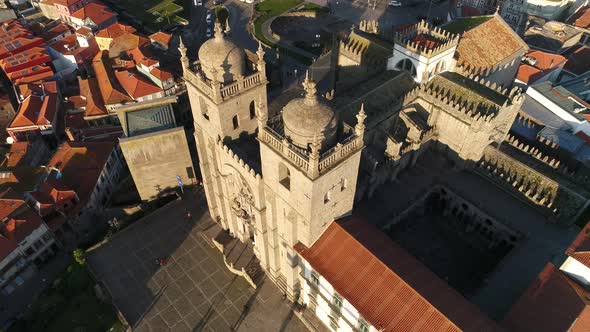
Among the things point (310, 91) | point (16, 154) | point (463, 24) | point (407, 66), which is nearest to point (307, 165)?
point (310, 91)

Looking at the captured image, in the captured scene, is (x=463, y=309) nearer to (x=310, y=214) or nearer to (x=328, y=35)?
(x=310, y=214)

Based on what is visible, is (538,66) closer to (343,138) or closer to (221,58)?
A: (343,138)

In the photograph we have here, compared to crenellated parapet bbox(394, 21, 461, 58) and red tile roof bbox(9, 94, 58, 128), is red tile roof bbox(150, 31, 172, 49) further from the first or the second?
crenellated parapet bbox(394, 21, 461, 58)

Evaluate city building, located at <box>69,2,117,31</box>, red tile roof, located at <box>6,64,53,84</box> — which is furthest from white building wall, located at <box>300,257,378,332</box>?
city building, located at <box>69,2,117,31</box>

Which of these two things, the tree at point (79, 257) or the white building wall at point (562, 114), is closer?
the tree at point (79, 257)

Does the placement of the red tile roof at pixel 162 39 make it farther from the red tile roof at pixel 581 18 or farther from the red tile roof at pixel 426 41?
the red tile roof at pixel 581 18

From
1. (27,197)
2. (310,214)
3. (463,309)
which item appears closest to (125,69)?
(27,197)

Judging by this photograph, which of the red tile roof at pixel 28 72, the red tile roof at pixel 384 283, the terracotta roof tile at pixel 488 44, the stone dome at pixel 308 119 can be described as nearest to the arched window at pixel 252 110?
the stone dome at pixel 308 119
